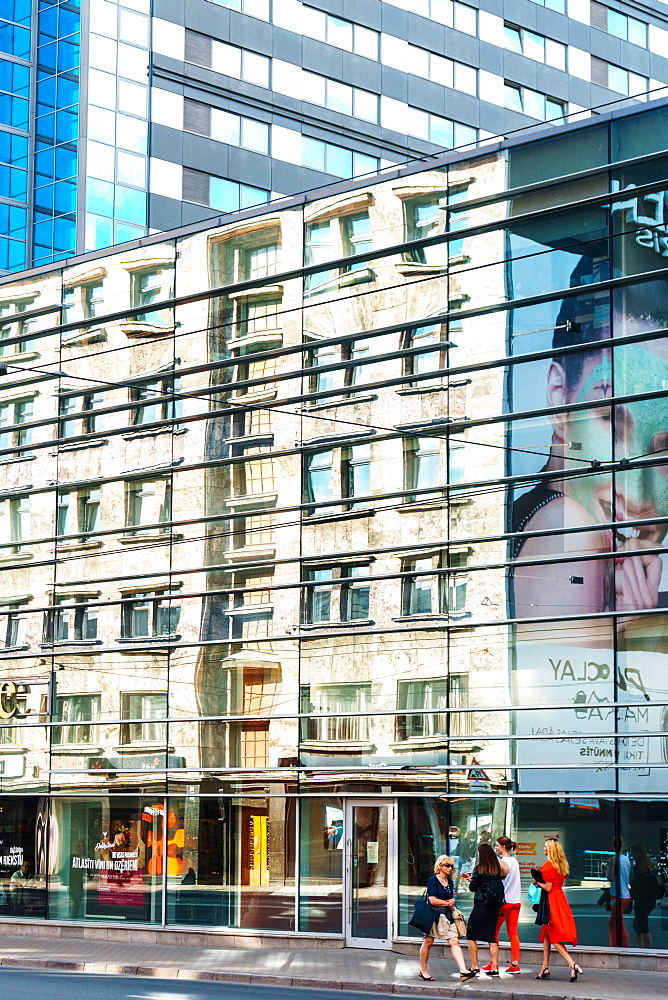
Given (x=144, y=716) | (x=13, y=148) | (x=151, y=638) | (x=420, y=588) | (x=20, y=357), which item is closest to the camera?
(x=420, y=588)

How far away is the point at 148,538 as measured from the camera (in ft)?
88.1

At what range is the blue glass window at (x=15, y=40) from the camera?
44312 millimetres

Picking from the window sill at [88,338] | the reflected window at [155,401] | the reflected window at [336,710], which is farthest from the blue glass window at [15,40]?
the reflected window at [336,710]

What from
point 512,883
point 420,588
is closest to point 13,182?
point 420,588

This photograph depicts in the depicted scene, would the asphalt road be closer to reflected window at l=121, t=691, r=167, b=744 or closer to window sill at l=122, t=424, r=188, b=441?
reflected window at l=121, t=691, r=167, b=744

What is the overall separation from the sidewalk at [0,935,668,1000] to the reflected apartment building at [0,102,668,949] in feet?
2.77

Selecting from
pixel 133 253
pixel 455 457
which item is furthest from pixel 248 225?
pixel 455 457

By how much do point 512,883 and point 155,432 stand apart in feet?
35.7

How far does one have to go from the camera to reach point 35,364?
29.8m

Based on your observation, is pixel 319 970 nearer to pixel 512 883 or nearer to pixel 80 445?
pixel 512 883

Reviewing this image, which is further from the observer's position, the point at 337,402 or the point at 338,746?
the point at 337,402

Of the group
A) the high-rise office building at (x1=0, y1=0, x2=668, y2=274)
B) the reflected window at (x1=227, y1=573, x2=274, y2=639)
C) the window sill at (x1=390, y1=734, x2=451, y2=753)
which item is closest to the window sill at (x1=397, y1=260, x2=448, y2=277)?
the reflected window at (x1=227, y1=573, x2=274, y2=639)

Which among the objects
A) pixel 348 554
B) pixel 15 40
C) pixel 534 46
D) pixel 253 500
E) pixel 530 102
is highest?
pixel 534 46

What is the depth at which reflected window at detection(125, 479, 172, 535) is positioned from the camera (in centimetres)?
2664
